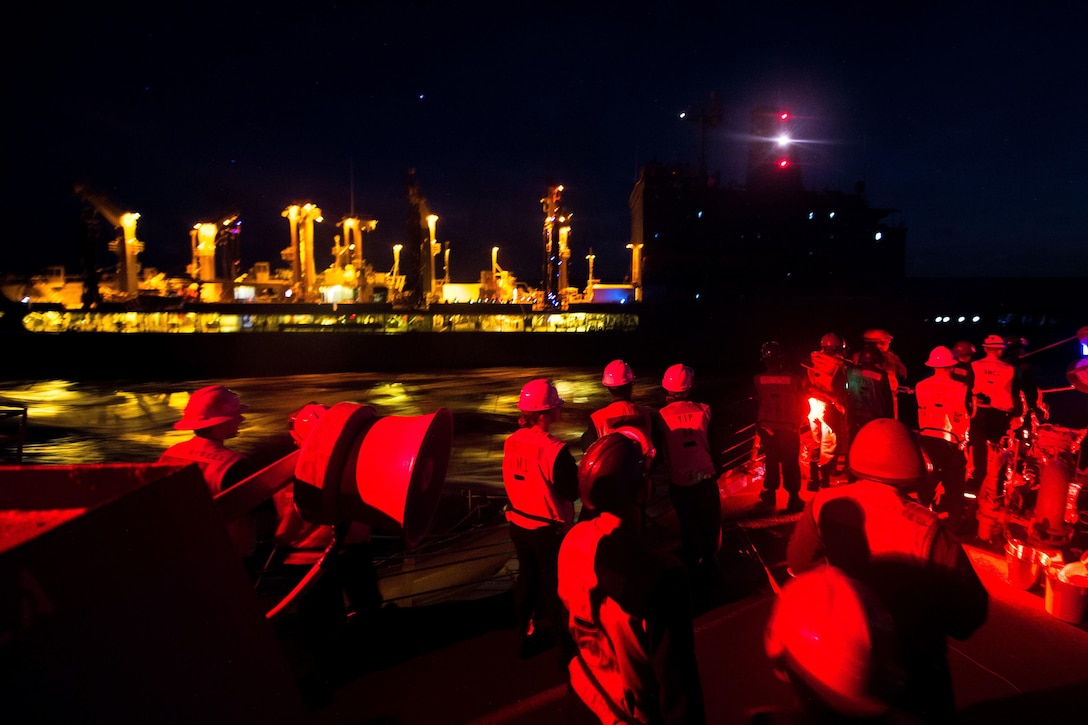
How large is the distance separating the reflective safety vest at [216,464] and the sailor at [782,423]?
5070mm

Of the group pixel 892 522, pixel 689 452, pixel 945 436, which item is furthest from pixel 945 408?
pixel 892 522

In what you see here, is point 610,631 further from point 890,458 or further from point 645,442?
point 645,442

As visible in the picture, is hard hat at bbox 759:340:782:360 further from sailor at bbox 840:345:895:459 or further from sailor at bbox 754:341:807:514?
sailor at bbox 840:345:895:459

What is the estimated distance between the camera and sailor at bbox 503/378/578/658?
3457mm

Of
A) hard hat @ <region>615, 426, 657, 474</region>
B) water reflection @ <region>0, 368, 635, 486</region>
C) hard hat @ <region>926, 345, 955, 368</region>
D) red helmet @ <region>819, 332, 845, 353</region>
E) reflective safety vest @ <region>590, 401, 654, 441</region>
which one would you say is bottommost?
water reflection @ <region>0, 368, 635, 486</region>

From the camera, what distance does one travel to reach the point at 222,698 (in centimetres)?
153

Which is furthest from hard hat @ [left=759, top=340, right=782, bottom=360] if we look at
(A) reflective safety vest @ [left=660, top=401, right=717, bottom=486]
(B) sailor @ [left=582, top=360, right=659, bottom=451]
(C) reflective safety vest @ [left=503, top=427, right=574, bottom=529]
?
(C) reflective safety vest @ [left=503, top=427, right=574, bottom=529]

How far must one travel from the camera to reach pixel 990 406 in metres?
6.11

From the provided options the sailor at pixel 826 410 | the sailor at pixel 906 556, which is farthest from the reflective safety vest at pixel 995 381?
the sailor at pixel 906 556

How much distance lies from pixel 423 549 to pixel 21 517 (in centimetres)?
449

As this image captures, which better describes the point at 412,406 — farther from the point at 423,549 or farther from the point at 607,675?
the point at 607,675

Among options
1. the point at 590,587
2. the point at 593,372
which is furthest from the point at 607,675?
the point at 593,372

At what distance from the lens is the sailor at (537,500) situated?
346 centimetres

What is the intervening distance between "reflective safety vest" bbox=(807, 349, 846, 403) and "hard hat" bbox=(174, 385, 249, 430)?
570cm
